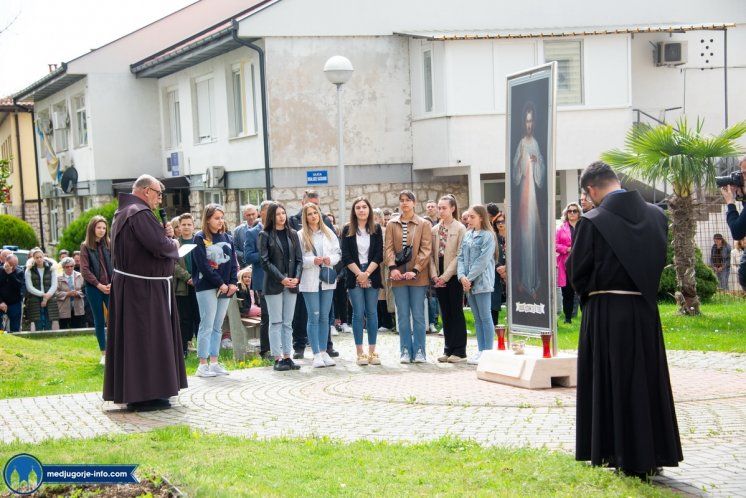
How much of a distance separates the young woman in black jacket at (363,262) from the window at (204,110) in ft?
57.8

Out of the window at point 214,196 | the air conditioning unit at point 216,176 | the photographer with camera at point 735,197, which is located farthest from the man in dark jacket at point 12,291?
the photographer with camera at point 735,197

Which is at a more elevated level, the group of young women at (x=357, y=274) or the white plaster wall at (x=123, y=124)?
the white plaster wall at (x=123, y=124)

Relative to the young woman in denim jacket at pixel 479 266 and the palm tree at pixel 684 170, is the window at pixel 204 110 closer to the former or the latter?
the palm tree at pixel 684 170

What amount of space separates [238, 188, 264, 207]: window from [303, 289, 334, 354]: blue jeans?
1395 centimetres

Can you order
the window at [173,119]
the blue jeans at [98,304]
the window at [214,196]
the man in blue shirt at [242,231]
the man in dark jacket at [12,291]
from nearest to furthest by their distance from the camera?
the blue jeans at [98,304] → the man in blue shirt at [242,231] → the man in dark jacket at [12,291] → the window at [214,196] → the window at [173,119]

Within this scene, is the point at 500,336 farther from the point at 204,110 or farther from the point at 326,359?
the point at 204,110

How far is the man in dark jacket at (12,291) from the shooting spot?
2098cm

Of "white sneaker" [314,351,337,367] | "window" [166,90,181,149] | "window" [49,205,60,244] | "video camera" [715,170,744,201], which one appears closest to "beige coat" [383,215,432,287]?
"white sneaker" [314,351,337,367]

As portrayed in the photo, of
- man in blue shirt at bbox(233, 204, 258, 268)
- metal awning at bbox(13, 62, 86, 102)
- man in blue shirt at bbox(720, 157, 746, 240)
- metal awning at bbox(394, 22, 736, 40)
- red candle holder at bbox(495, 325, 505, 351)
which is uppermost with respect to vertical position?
metal awning at bbox(13, 62, 86, 102)

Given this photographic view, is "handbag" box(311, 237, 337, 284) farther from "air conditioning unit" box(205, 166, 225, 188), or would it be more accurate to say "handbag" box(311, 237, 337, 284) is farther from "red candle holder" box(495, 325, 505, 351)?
"air conditioning unit" box(205, 166, 225, 188)

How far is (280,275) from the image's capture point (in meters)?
13.2

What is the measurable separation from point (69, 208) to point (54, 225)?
12.2ft

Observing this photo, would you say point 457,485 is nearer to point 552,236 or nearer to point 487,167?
point 552,236

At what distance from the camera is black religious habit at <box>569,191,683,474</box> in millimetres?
7160
